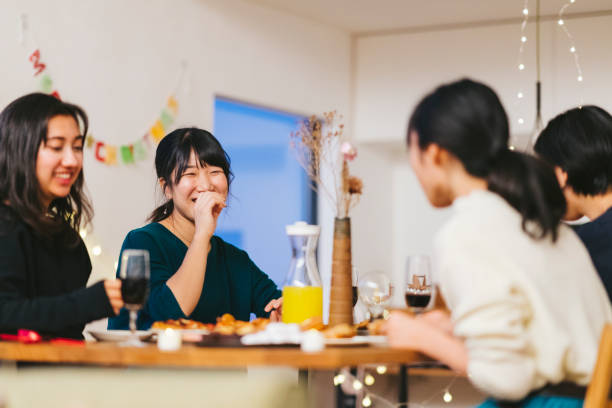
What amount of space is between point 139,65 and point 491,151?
289 centimetres

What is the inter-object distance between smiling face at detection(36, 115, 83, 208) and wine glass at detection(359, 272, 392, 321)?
751 mm

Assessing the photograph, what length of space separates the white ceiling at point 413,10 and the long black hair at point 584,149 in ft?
8.95

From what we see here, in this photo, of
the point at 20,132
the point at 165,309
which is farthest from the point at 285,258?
the point at 20,132

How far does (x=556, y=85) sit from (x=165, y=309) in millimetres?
3501

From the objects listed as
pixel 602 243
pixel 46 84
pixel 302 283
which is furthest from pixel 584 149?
pixel 46 84

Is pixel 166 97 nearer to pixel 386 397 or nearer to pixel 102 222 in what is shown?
pixel 102 222

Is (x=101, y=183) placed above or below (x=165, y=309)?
above

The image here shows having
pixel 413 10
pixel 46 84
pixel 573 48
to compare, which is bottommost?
pixel 46 84

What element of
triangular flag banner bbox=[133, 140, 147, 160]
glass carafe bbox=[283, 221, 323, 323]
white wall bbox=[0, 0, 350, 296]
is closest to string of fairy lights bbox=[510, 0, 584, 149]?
white wall bbox=[0, 0, 350, 296]

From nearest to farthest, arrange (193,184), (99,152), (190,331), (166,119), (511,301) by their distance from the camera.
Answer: (511,301) < (190,331) < (193,184) < (99,152) < (166,119)

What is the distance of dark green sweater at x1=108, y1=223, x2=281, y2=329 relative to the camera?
2133 millimetres

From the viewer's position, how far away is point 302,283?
200 centimetres

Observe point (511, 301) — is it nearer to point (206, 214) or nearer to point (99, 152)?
point (206, 214)

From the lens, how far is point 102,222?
12.8ft
